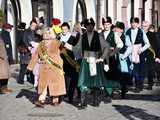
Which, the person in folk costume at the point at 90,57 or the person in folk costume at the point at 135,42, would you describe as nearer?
the person in folk costume at the point at 90,57

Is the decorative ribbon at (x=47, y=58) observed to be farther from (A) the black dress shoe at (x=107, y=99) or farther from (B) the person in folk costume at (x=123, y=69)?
(B) the person in folk costume at (x=123, y=69)

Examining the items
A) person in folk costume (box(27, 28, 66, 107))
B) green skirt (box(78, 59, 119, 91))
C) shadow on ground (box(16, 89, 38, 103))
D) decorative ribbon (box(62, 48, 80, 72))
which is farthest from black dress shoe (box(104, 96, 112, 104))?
shadow on ground (box(16, 89, 38, 103))

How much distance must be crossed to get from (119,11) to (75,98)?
2463 cm

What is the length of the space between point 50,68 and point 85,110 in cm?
109

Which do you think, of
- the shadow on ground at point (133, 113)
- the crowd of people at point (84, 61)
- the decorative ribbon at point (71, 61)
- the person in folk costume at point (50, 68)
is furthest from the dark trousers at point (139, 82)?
the person in folk costume at point (50, 68)

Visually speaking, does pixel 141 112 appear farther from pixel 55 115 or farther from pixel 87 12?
pixel 87 12

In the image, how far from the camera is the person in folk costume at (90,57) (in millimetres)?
13023

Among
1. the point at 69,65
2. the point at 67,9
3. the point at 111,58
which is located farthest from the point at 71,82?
the point at 67,9

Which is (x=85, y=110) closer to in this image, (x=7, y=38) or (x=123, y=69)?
(x=123, y=69)

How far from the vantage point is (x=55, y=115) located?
475 inches

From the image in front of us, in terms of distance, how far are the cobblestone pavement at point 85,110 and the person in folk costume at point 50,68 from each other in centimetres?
33

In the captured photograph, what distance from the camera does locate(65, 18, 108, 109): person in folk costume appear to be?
1302 cm

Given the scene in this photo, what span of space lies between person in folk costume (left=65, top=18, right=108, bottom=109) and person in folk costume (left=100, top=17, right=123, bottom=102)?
0.58 metres

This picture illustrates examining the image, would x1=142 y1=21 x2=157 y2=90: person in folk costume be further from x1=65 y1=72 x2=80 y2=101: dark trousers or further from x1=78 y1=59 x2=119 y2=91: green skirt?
x1=78 y1=59 x2=119 y2=91: green skirt
